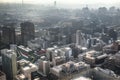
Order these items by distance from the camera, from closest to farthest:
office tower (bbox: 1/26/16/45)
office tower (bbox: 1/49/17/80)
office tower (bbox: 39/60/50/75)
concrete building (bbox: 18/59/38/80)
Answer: concrete building (bbox: 18/59/38/80) → office tower (bbox: 1/49/17/80) → office tower (bbox: 39/60/50/75) → office tower (bbox: 1/26/16/45)

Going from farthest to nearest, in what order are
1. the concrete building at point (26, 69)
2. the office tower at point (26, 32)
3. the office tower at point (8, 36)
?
the office tower at point (26, 32) < the office tower at point (8, 36) < the concrete building at point (26, 69)

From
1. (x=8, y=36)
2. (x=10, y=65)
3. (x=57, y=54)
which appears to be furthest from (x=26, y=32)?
(x=10, y=65)

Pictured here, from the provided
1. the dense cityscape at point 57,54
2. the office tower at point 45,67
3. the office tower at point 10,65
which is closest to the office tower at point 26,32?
the dense cityscape at point 57,54

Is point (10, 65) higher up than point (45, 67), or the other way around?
point (10, 65)

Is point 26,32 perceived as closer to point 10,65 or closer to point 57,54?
point 57,54

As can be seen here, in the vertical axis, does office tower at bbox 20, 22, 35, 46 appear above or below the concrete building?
above

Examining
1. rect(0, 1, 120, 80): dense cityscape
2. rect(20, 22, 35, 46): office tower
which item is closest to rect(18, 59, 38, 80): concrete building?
rect(0, 1, 120, 80): dense cityscape

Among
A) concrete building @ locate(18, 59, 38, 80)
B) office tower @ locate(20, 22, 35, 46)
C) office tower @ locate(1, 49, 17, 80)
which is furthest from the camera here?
office tower @ locate(20, 22, 35, 46)

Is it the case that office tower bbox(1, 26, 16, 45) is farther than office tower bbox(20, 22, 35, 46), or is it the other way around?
office tower bbox(20, 22, 35, 46)

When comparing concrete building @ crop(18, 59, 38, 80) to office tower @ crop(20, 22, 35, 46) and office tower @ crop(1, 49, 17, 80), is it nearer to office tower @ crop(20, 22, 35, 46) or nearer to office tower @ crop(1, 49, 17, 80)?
office tower @ crop(1, 49, 17, 80)

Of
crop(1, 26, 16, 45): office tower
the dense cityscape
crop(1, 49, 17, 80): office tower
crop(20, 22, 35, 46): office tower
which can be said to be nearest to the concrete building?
the dense cityscape

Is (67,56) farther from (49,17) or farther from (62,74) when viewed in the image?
(49,17)

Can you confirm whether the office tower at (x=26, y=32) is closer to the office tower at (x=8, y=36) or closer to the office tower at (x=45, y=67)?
the office tower at (x=8, y=36)
